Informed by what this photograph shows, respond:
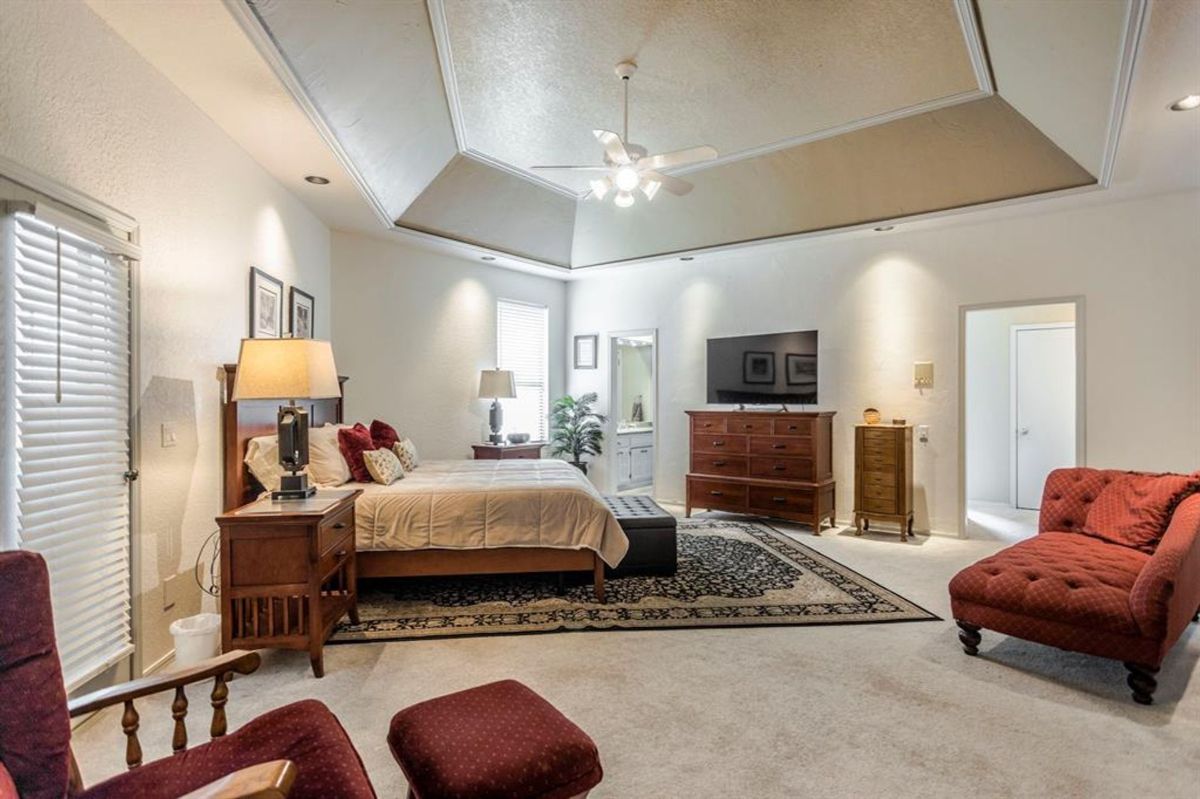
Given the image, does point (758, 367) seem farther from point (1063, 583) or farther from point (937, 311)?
point (1063, 583)

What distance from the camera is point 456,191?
530 centimetres

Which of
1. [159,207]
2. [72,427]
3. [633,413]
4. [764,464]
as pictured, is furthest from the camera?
[633,413]

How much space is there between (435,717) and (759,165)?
4.84 metres

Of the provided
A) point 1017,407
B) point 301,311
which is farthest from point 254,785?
point 1017,407

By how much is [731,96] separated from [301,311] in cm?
357

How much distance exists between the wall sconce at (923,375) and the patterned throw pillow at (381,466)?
4527 millimetres

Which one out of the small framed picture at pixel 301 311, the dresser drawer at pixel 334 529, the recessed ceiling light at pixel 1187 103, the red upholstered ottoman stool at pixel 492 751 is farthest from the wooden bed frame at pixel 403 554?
the recessed ceiling light at pixel 1187 103

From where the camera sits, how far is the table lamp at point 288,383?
2.88 m

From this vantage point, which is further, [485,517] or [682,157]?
[485,517]

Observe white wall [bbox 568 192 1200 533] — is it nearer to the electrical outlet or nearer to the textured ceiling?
the textured ceiling

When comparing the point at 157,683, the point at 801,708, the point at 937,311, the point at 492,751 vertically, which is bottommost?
the point at 801,708

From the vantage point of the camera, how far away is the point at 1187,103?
3.11 meters

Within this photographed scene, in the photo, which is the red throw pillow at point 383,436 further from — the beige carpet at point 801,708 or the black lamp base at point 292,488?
the beige carpet at point 801,708

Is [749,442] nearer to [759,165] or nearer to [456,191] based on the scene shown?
[759,165]
